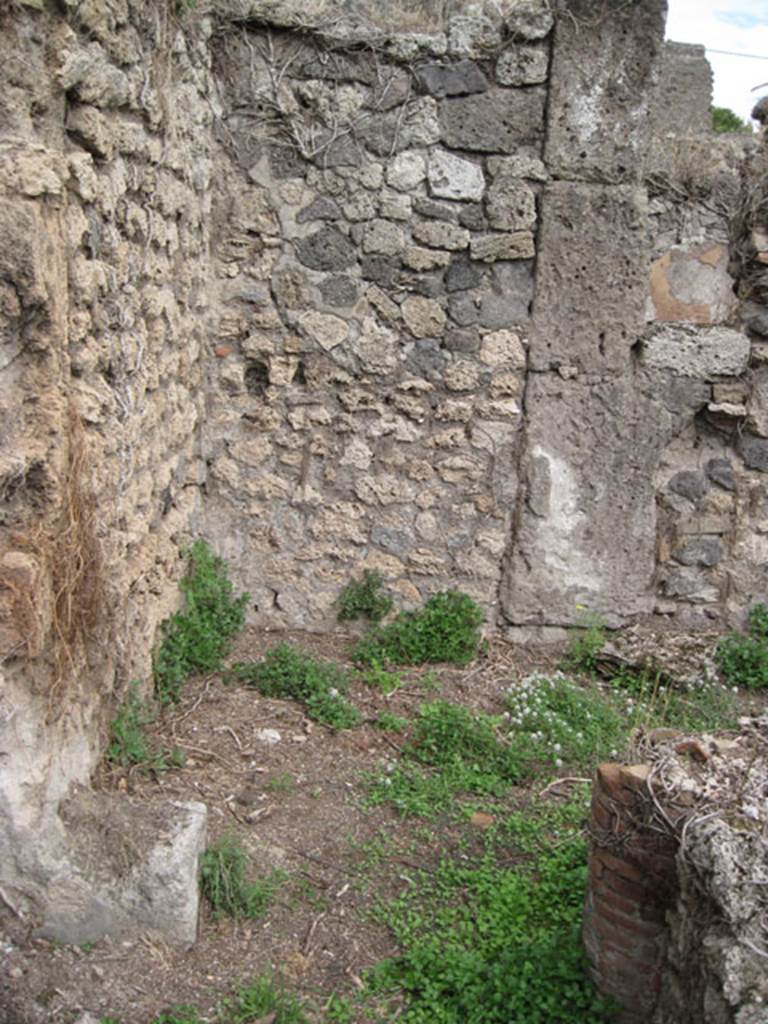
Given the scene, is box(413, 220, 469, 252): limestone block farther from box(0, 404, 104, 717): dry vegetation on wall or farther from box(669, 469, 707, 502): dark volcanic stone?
box(0, 404, 104, 717): dry vegetation on wall

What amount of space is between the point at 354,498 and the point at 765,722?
95.6 inches

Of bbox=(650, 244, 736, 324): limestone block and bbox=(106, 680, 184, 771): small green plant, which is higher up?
bbox=(650, 244, 736, 324): limestone block

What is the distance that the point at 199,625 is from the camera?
14.6 ft

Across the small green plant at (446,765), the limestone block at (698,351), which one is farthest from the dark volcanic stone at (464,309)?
the small green plant at (446,765)

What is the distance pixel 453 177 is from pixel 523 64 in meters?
0.59

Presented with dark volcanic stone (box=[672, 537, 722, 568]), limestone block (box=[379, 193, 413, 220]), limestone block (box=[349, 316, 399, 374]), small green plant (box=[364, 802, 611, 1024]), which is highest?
limestone block (box=[379, 193, 413, 220])

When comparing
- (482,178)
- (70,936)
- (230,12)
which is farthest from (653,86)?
(70,936)

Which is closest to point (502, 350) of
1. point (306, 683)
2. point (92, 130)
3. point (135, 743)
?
point (306, 683)

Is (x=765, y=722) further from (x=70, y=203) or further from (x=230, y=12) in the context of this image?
(x=230, y=12)

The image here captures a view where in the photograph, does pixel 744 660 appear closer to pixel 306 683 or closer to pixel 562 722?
pixel 562 722

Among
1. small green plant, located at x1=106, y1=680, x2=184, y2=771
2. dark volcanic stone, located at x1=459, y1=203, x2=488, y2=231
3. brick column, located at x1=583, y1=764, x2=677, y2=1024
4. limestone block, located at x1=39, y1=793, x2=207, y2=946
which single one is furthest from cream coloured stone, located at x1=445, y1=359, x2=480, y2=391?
limestone block, located at x1=39, y1=793, x2=207, y2=946

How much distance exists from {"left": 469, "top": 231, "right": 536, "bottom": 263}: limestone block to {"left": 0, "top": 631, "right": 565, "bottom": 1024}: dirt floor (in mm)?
1998

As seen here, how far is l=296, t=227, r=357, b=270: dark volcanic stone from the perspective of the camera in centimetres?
464

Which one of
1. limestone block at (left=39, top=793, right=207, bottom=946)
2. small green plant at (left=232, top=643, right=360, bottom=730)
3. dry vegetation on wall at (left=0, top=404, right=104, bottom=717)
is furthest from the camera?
small green plant at (left=232, top=643, right=360, bottom=730)
